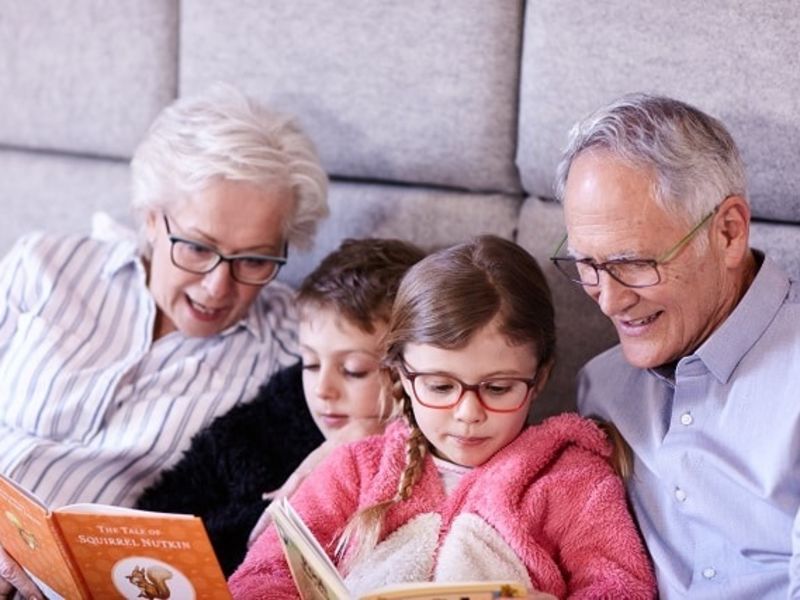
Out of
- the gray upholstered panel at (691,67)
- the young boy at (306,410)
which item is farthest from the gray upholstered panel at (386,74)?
the young boy at (306,410)

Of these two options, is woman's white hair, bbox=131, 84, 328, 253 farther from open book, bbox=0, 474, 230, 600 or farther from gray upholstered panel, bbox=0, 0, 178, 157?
open book, bbox=0, 474, 230, 600

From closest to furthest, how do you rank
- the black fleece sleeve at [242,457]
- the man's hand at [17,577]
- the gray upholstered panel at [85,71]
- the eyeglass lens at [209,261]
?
the man's hand at [17,577] → the black fleece sleeve at [242,457] → the eyeglass lens at [209,261] → the gray upholstered panel at [85,71]

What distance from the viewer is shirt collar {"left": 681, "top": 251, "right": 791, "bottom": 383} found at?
1.61 m

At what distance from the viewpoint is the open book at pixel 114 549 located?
1.52 meters

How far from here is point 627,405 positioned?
5.90 feet

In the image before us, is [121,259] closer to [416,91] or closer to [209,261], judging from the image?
[209,261]

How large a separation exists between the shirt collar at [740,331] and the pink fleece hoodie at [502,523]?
0.22 m

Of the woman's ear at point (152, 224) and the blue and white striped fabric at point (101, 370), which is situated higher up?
the woman's ear at point (152, 224)

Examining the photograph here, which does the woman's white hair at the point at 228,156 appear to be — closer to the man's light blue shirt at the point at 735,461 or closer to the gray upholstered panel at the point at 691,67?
the gray upholstered panel at the point at 691,67

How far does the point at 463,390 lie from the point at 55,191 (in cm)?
153

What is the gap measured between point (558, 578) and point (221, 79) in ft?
4.55

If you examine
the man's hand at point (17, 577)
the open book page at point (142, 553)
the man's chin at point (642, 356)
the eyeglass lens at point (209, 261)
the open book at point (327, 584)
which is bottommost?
the man's hand at point (17, 577)

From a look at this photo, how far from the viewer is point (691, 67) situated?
1.94m

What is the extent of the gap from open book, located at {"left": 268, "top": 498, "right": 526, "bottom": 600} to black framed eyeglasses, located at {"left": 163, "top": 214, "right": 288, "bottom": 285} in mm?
741
